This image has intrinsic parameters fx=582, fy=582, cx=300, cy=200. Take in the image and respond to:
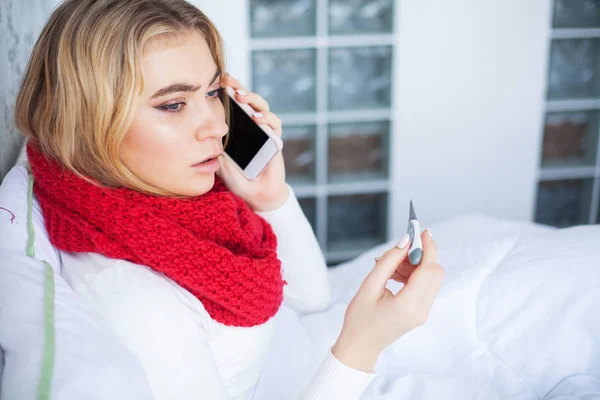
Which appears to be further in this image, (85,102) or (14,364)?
(85,102)

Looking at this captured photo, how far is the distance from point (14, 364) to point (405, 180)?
6.21 feet

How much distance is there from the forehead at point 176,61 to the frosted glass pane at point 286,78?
4.10 ft

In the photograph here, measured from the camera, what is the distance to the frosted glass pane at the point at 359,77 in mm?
2197

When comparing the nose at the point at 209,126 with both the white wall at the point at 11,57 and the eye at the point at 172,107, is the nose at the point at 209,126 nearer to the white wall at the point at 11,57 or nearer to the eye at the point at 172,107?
the eye at the point at 172,107

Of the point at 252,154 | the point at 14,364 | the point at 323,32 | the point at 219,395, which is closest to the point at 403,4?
the point at 323,32

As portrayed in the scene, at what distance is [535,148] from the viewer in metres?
2.34

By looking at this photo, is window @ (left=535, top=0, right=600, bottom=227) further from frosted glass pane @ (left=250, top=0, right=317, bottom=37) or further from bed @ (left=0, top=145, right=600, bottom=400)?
bed @ (left=0, top=145, right=600, bottom=400)

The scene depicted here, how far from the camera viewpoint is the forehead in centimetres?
87

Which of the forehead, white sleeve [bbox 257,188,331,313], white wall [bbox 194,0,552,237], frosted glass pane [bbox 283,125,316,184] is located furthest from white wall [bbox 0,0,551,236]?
the forehead

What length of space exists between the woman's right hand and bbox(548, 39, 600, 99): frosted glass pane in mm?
1818

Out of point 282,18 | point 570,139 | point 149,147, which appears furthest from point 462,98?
point 149,147

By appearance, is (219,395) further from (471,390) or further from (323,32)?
(323,32)

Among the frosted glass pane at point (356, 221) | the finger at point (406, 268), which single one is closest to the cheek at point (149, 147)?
the finger at point (406, 268)

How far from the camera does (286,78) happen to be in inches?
86.7
